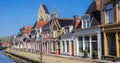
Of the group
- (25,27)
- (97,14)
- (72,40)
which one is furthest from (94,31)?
(25,27)

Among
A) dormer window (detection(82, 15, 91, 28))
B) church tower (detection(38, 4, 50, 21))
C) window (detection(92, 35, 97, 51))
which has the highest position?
church tower (detection(38, 4, 50, 21))

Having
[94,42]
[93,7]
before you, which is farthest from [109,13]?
[93,7]

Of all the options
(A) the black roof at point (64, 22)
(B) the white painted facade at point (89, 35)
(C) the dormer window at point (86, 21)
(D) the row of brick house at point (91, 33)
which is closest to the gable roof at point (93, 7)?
(D) the row of brick house at point (91, 33)

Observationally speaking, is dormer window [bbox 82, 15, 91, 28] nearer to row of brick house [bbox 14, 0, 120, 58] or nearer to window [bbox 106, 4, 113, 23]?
row of brick house [bbox 14, 0, 120, 58]

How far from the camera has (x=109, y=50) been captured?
34312mm

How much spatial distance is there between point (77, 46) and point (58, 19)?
1423 cm

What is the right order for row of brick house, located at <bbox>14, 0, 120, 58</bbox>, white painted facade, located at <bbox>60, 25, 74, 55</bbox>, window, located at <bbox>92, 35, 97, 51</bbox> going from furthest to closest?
white painted facade, located at <bbox>60, 25, 74, 55</bbox>, window, located at <bbox>92, 35, 97, 51</bbox>, row of brick house, located at <bbox>14, 0, 120, 58</bbox>

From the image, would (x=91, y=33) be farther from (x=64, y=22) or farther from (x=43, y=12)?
(x=43, y=12)

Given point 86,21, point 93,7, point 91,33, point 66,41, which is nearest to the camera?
point 91,33

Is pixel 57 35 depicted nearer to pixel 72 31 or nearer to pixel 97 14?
pixel 72 31

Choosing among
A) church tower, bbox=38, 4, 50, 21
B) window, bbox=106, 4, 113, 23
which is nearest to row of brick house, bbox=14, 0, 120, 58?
window, bbox=106, 4, 113, 23

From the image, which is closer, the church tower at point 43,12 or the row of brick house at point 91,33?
the row of brick house at point 91,33

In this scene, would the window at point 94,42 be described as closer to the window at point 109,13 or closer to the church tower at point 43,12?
the window at point 109,13

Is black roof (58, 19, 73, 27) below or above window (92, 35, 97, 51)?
above
